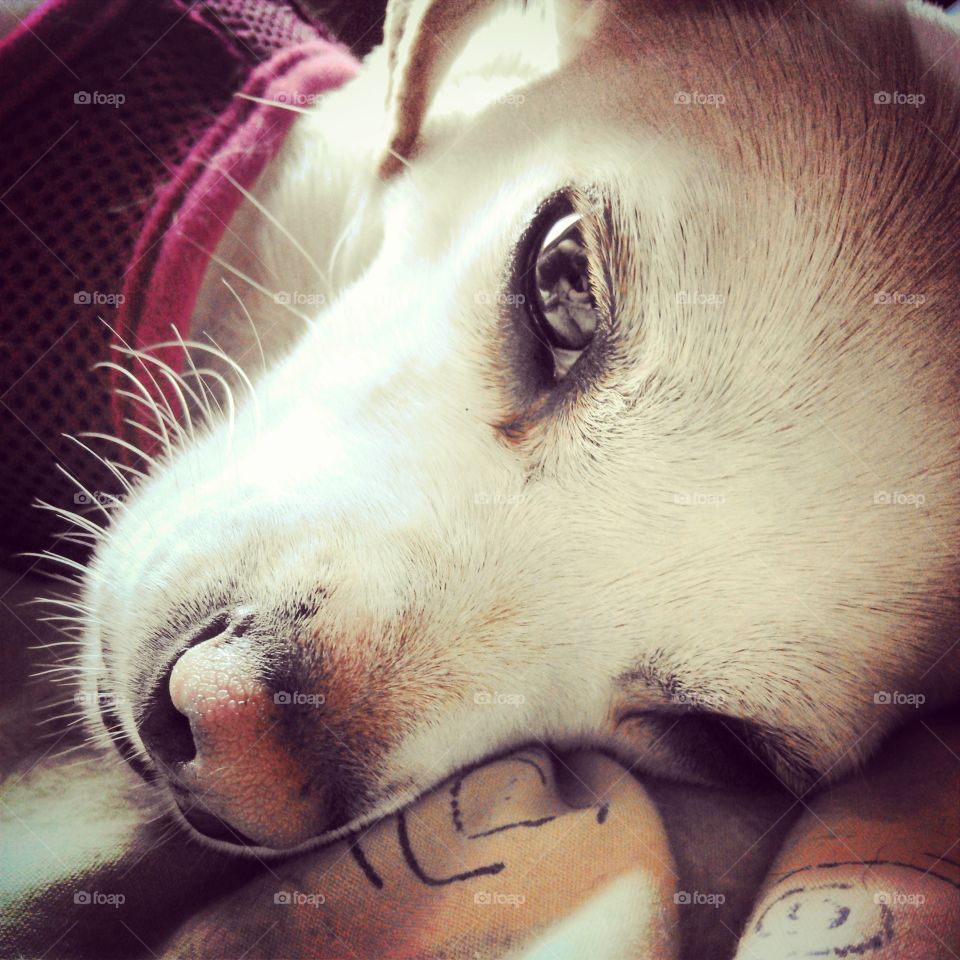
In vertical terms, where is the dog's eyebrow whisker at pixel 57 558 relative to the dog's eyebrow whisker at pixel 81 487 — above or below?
below

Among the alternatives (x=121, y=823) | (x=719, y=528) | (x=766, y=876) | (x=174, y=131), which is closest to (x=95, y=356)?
(x=174, y=131)

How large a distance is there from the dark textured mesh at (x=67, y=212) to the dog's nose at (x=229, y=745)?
35cm

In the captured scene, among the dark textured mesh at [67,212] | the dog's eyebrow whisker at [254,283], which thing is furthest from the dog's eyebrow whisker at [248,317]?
the dark textured mesh at [67,212]

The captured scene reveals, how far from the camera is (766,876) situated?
78 centimetres

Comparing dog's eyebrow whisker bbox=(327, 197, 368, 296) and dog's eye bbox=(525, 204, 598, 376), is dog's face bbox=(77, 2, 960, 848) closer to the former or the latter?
dog's eye bbox=(525, 204, 598, 376)

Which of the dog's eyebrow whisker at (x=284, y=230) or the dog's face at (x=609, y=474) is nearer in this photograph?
the dog's face at (x=609, y=474)

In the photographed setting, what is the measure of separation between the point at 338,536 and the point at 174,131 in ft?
1.88

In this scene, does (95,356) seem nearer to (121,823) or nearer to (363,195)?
(363,195)

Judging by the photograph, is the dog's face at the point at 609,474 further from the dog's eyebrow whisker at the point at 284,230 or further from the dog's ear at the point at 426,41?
the dog's eyebrow whisker at the point at 284,230

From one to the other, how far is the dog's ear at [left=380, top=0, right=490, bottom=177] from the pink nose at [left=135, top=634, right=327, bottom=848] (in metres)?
0.59

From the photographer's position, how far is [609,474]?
749mm

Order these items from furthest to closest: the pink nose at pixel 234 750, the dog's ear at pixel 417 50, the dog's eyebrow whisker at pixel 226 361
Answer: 1. the dog's eyebrow whisker at pixel 226 361
2. the dog's ear at pixel 417 50
3. the pink nose at pixel 234 750

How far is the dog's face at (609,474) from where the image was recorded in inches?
27.9

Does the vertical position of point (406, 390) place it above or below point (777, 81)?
below
